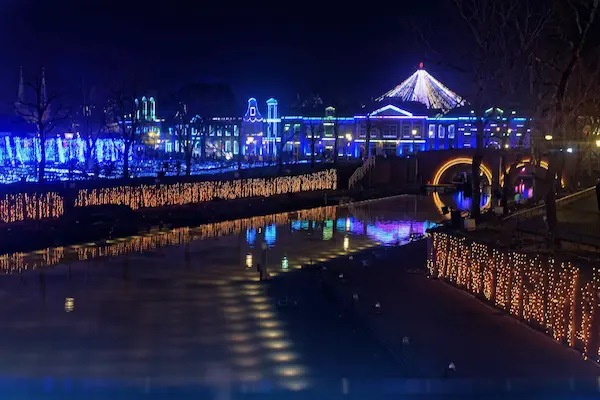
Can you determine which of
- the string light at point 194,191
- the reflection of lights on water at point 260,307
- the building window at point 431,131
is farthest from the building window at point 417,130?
the reflection of lights on water at point 260,307

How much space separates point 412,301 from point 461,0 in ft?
37.0

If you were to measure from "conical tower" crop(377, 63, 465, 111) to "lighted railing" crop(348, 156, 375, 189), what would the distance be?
37.5m

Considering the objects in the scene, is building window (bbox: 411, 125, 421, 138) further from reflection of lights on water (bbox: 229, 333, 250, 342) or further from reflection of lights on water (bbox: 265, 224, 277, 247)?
reflection of lights on water (bbox: 229, 333, 250, 342)

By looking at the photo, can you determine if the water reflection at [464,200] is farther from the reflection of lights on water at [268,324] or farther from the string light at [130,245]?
the reflection of lights on water at [268,324]

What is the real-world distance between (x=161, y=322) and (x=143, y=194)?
21.1 m

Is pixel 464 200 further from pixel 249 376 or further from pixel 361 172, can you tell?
pixel 249 376

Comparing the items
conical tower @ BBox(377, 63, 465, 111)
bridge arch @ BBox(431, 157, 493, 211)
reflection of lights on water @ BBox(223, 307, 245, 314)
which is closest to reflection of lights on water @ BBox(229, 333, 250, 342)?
reflection of lights on water @ BBox(223, 307, 245, 314)

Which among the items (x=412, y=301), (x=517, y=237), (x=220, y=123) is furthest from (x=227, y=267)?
(x=220, y=123)

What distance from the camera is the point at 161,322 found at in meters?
15.0

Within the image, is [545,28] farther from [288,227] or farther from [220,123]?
[220,123]

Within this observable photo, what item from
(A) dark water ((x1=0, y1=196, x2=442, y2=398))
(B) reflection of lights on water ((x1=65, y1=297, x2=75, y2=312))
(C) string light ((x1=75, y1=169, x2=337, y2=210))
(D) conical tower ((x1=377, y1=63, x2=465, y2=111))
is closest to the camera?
(A) dark water ((x1=0, y1=196, x2=442, y2=398))

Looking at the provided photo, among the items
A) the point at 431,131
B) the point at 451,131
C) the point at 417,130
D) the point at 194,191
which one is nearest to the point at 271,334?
the point at 194,191

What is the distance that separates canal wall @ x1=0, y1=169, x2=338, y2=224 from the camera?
29312 mm

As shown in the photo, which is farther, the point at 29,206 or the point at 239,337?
the point at 29,206
